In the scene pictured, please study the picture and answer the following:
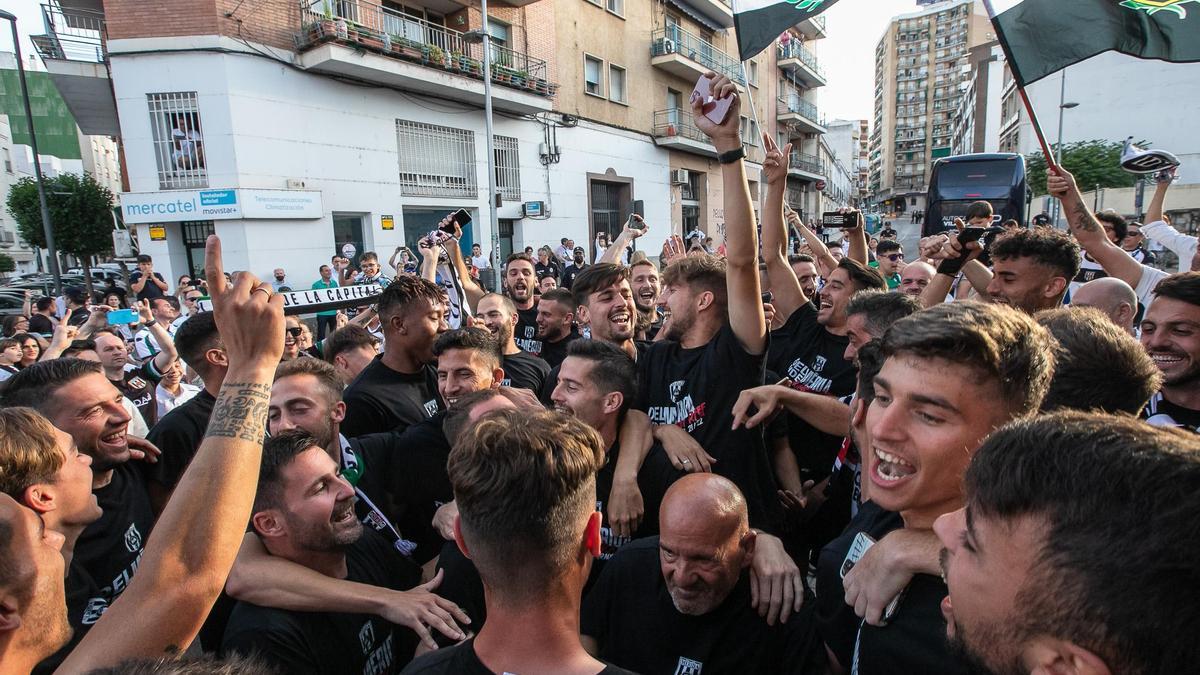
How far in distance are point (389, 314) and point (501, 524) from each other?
277 centimetres

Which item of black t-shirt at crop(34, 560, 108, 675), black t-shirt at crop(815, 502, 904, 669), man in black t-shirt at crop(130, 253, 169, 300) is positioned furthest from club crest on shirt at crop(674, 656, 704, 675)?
man in black t-shirt at crop(130, 253, 169, 300)

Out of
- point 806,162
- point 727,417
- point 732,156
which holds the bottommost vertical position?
point 727,417

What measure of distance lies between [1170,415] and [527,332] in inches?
185

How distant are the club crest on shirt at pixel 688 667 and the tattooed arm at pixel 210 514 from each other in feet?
4.10

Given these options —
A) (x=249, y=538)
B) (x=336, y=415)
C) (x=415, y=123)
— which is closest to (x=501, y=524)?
(x=249, y=538)

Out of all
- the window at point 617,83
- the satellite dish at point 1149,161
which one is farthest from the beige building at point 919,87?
the satellite dish at point 1149,161

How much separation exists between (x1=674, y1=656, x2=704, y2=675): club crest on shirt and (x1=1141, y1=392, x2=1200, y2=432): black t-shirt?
2024 mm

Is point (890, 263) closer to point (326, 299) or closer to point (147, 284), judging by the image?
point (326, 299)

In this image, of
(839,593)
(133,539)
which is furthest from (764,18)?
(133,539)

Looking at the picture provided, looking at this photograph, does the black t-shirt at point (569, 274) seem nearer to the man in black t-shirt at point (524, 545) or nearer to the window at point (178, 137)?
the window at point (178, 137)

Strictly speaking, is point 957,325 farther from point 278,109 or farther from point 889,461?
point 278,109

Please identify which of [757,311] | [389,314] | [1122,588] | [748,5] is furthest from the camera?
[748,5]

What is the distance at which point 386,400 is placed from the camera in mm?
3682

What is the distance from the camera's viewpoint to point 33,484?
170cm
